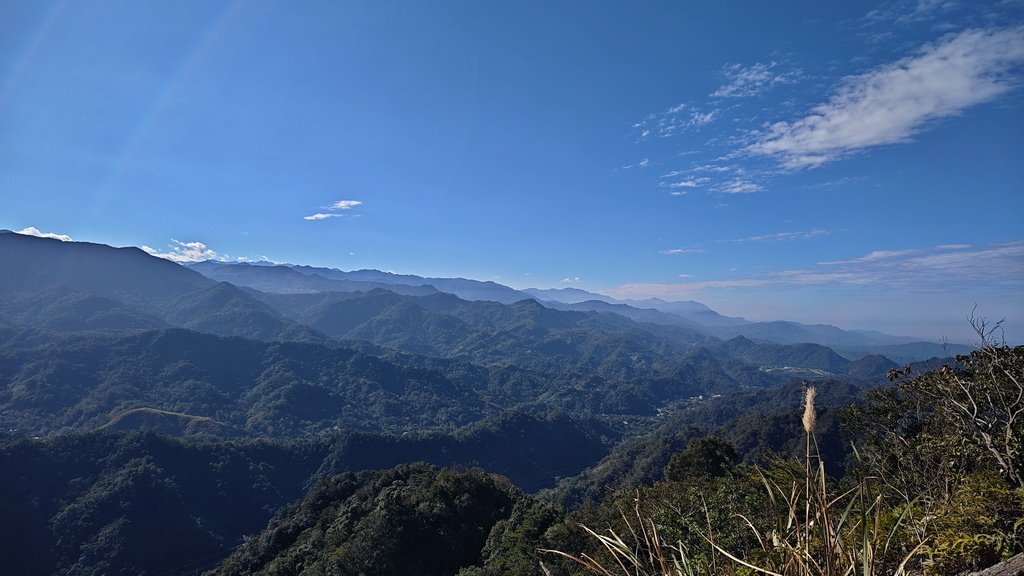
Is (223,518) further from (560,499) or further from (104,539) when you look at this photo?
(560,499)

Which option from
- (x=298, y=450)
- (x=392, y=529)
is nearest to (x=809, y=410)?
(x=392, y=529)

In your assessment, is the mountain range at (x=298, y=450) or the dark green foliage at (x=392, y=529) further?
the mountain range at (x=298, y=450)

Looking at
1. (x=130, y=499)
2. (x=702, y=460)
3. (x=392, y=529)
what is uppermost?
(x=702, y=460)

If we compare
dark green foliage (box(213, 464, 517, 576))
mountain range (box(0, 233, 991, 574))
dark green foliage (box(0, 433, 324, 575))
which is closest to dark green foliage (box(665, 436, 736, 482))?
mountain range (box(0, 233, 991, 574))

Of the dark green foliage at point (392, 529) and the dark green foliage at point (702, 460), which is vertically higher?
the dark green foliage at point (702, 460)

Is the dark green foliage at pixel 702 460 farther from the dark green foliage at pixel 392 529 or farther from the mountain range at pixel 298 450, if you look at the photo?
the dark green foliage at pixel 392 529

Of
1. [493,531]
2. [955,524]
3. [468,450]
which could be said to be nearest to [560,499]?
[468,450]

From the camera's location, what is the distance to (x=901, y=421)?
13836mm

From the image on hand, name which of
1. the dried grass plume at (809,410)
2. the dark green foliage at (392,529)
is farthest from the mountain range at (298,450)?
the dark green foliage at (392,529)

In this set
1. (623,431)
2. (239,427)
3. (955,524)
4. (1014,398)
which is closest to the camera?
(955,524)

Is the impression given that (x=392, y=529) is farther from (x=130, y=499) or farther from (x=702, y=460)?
(x=130, y=499)

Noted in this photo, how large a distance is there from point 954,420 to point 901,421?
4.65 m

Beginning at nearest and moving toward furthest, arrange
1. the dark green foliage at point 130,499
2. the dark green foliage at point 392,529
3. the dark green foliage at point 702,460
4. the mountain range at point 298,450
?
the dark green foliage at point 702,460, the dark green foliage at point 392,529, the mountain range at point 298,450, the dark green foliage at point 130,499

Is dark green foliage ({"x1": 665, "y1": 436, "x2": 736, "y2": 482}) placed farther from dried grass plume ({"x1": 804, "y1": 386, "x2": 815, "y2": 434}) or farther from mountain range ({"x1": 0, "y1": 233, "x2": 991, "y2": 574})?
dried grass plume ({"x1": 804, "y1": 386, "x2": 815, "y2": 434})
